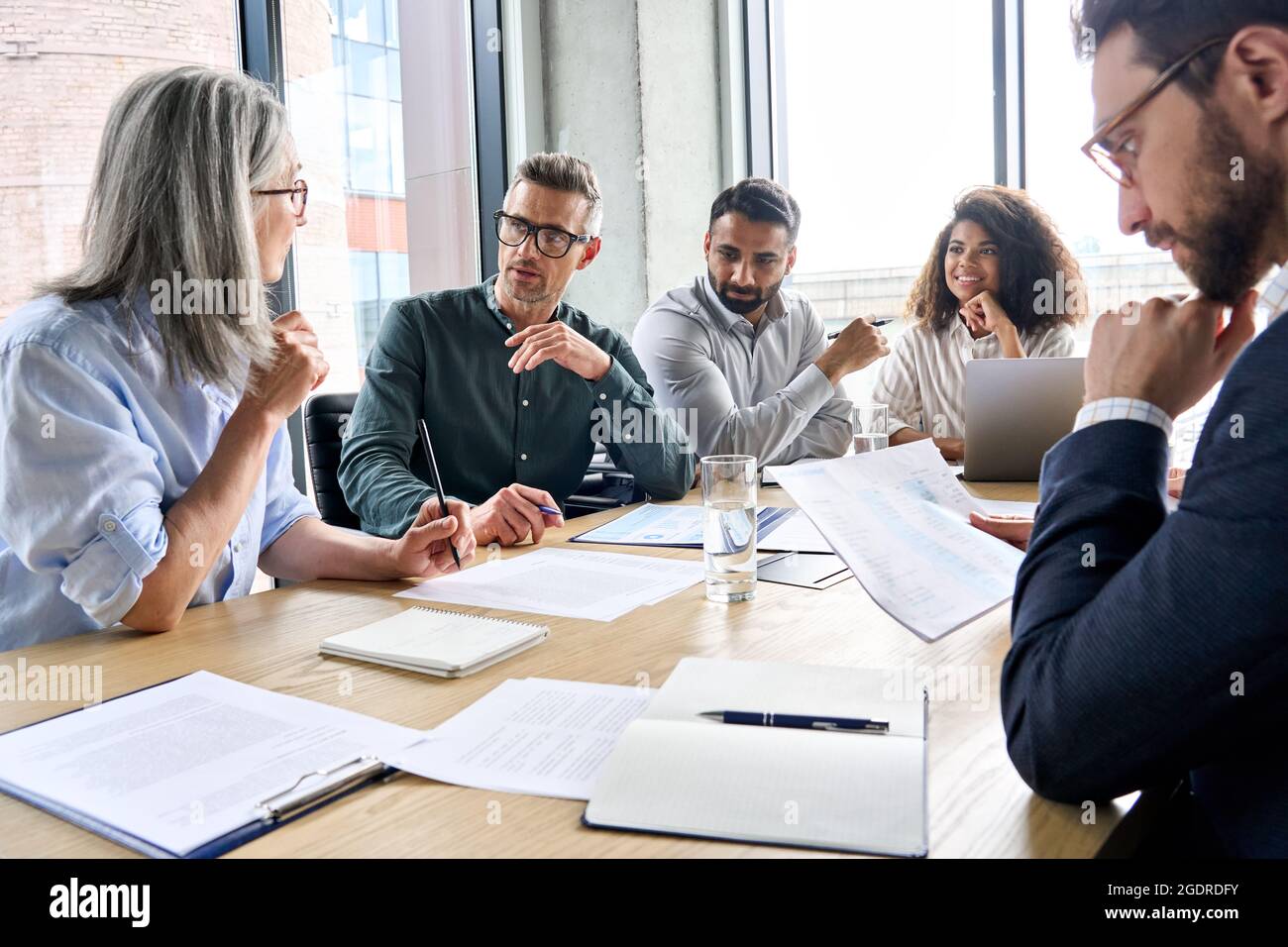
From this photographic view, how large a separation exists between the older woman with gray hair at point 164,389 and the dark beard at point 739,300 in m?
1.63

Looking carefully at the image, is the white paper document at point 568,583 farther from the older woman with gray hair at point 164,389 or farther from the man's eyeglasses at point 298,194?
the man's eyeglasses at point 298,194

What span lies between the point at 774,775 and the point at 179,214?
3.62ft

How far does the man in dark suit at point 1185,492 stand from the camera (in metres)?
0.60

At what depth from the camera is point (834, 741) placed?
0.74 m

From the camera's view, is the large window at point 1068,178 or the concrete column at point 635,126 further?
the concrete column at point 635,126

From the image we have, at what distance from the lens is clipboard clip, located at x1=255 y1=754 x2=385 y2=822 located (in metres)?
0.67

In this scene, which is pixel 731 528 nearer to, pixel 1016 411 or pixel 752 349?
pixel 1016 411

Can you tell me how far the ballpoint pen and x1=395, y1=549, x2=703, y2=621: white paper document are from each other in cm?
38

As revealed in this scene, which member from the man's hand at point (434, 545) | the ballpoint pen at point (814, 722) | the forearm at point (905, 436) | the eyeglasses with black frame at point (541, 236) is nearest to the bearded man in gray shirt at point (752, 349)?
the forearm at point (905, 436)

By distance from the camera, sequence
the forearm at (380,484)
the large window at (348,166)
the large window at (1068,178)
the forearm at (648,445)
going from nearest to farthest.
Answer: the forearm at (380,484) < the forearm at (648,445) < the large window at (1068,178) < the large window at (348,166)

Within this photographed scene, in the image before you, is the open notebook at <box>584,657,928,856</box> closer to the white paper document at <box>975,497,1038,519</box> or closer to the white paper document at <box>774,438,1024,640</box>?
the white paper document at <box>774,438,1024,640</box>

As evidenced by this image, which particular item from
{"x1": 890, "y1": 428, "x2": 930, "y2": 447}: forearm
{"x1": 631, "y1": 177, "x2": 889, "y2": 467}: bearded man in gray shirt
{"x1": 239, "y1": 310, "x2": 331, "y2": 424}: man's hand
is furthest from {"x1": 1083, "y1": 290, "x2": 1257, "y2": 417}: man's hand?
{"x1": 890, "y1": 428, "x2": 930, "y2": 447}: forearm

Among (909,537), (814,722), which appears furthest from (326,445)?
(814,722)

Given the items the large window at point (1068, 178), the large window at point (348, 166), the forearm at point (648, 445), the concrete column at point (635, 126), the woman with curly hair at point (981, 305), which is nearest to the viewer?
the forearm at point (648, 445)
